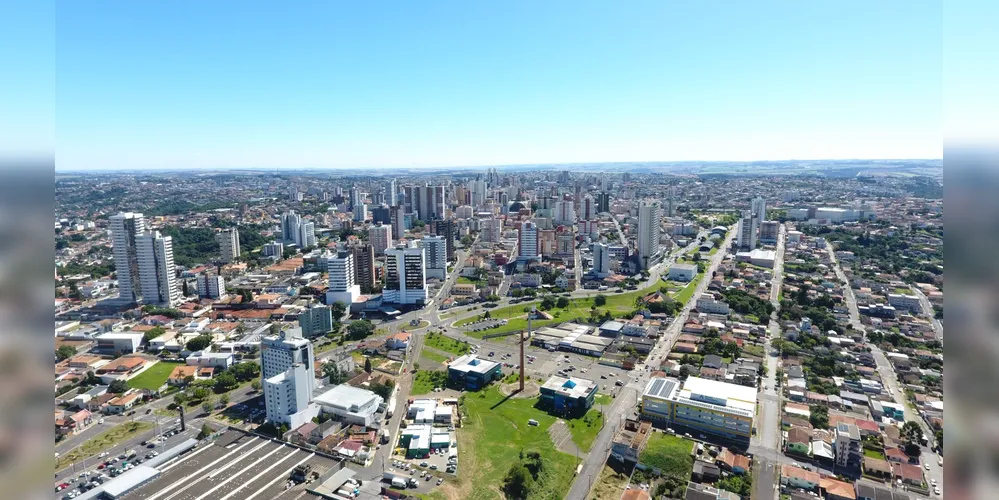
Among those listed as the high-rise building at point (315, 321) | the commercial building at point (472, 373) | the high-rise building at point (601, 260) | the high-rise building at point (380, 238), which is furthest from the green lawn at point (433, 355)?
the high-rise building at point (380, 238)

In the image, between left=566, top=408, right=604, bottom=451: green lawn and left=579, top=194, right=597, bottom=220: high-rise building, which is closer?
left=566, top=408, right=604, bottom=451: green lawn

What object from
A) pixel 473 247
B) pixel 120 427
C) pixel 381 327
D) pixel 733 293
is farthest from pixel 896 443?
pixel 473 247

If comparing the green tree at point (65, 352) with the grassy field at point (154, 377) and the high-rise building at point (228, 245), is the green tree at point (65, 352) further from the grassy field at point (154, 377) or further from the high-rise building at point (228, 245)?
the high-rise building at point (228, 245)

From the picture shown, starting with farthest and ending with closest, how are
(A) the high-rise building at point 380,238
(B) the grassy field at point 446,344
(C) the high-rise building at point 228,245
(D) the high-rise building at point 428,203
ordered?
(D) the high-rise building at point 428,203, (A) the high-rise building at point 380,238, (C) the high-rise building at point 228,245, (B) the grassy field at point 446,344

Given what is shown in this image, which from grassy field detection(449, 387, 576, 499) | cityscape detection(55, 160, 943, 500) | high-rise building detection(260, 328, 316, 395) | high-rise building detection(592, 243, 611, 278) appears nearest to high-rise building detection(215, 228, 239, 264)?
cityscape detection(55, 160, 943, 500)

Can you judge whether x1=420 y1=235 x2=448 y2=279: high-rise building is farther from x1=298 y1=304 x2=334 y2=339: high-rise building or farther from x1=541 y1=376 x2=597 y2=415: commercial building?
x1=541 y1=376 x2=597 y2=415: commercial building

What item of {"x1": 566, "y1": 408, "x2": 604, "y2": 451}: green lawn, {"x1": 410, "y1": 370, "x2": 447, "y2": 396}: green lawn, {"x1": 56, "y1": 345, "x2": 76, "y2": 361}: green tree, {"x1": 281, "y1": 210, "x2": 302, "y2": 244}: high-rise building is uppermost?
{"x1": 281, "y1": 210, "x2": 302, "y2": 244}: high-rise building
